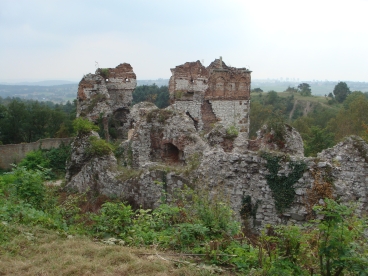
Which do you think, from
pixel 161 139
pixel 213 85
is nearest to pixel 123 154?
pixel 161 139

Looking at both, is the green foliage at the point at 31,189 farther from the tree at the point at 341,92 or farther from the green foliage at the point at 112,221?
the tree at the point at 341,92

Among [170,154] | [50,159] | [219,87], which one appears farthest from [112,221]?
[50,159]

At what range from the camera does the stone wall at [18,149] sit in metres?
25.7

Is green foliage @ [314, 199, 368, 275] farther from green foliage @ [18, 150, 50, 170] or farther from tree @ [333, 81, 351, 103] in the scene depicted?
tree @ [333, 81, 351, 103]

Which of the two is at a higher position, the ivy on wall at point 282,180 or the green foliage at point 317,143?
the ivy on wall at point 282,180

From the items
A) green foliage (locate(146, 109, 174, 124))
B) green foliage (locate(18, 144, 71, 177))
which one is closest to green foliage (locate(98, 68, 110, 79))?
green foliage (locate(18, 144, 71, 177))

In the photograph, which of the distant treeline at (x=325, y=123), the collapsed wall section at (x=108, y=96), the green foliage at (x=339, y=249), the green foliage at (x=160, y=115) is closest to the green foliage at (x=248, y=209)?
the green foliage at (x=339, y=249)

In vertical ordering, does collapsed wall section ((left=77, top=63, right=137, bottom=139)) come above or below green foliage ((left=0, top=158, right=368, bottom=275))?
above

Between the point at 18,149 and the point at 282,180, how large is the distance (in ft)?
79.1

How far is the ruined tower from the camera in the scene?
2289cm

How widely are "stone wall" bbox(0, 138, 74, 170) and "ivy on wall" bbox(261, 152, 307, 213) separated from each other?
22820 mm

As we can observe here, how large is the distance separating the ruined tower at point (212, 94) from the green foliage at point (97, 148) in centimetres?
1262

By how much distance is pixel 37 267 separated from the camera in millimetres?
4664

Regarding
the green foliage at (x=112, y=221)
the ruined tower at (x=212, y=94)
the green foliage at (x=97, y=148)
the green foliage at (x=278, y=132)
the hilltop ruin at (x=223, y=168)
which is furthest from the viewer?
the ruined tower at (x=212, y=94)
